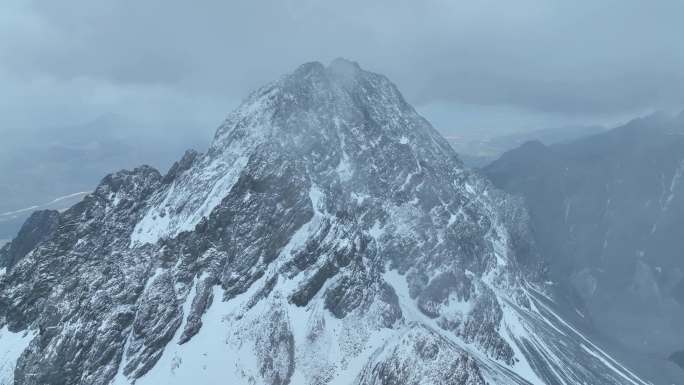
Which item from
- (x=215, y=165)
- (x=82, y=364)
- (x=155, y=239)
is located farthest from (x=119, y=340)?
(x=215, y=165)

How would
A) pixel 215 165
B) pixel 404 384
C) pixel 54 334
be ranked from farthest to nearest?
1. pixel 215 165
2. pixel 54 334
3. pixel 404 384

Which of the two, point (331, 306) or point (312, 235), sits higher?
point (312, 235)

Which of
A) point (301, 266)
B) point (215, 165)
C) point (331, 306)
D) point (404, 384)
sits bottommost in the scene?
point (404, 384)

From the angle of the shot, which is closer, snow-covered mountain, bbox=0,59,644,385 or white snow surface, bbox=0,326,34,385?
white snow surface, bbox=0,326,34,385

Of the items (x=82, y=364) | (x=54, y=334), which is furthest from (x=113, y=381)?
(x=54, y=334)

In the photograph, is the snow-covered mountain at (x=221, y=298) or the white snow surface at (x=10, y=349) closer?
the white snow surface at (x=10, y=349)

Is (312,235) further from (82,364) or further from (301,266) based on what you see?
(82,364)

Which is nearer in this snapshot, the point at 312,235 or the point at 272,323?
the point at 272,323

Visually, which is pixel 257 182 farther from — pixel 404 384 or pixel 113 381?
pixel 404 384

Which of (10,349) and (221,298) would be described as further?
(221,298)

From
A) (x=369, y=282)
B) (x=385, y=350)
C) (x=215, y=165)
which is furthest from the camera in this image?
(x=215, y=165)

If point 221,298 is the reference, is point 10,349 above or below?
above
